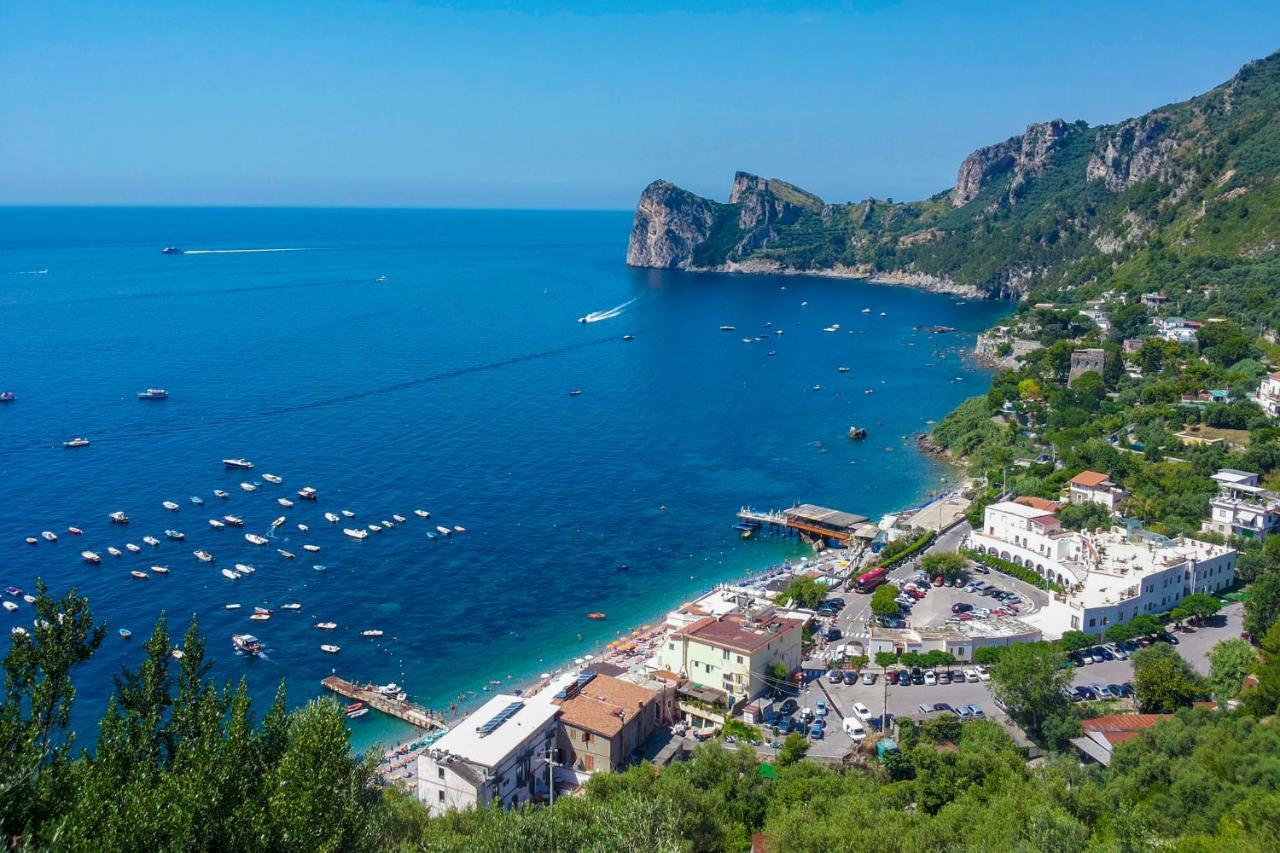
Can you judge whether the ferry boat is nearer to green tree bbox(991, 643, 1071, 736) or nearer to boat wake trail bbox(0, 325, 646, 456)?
green tree bbox(991, 643, 1071, 736)

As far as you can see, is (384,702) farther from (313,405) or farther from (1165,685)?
(313,405)

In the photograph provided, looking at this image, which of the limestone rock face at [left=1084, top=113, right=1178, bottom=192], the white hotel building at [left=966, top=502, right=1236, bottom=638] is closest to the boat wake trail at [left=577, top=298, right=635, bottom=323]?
the limestone rock face at [left=1084, top=113, right=1178, bottom=192]

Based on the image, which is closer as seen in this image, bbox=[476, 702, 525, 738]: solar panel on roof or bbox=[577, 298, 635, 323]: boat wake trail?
bbox=[476, 702, 525, 738]: solar panel on roof

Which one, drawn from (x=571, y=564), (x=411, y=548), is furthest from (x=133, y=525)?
(x=571, y=564)

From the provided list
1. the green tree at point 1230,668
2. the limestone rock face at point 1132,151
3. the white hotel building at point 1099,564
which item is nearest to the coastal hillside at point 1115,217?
the limestone rock face at point 1132,151

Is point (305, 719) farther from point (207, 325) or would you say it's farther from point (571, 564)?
point (207, 325)

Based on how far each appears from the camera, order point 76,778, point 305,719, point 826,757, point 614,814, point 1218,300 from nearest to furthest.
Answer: point 76,778 < point 305,719 < point 614,814 < point 826,757 < point 1218,300
